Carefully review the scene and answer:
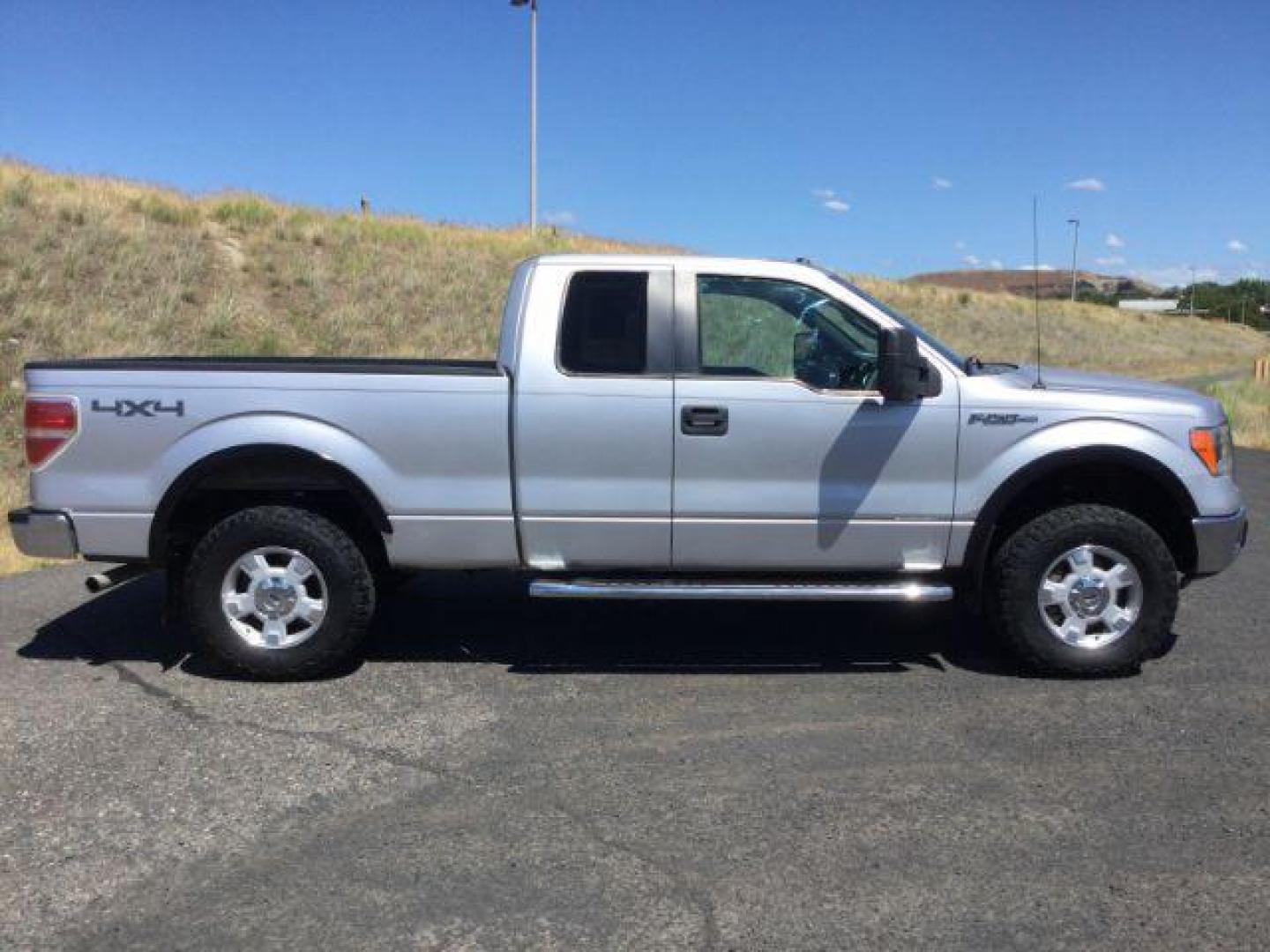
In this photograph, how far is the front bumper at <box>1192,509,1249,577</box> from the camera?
204 inches

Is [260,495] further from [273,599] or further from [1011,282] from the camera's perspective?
[1011,282]

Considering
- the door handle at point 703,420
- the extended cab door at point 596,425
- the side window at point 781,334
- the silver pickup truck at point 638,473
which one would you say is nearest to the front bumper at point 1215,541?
the silver pickup truck at point 638,473

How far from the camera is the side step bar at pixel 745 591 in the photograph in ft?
16.6

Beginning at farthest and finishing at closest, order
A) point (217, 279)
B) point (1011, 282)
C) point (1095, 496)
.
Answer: point (1011, 282)
point (217, 279)
point (1095, 496)

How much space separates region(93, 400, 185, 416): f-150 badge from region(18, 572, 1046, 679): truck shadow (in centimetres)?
133

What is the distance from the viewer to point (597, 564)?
526cm

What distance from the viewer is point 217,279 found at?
19.6m

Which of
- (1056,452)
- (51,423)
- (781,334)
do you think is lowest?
(1056,452)

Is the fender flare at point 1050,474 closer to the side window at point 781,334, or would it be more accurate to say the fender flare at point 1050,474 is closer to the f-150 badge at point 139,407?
the side window at point 781,334

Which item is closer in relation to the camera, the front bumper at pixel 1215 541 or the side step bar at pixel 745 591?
the side step bar at pixel 745 591

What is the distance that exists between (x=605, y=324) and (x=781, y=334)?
880 mm

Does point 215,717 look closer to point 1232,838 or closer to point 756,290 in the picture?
point 756,290

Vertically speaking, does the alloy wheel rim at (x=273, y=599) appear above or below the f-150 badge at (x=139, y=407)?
below

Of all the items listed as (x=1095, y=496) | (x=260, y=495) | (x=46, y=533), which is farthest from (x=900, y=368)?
(x=46, y=533)
